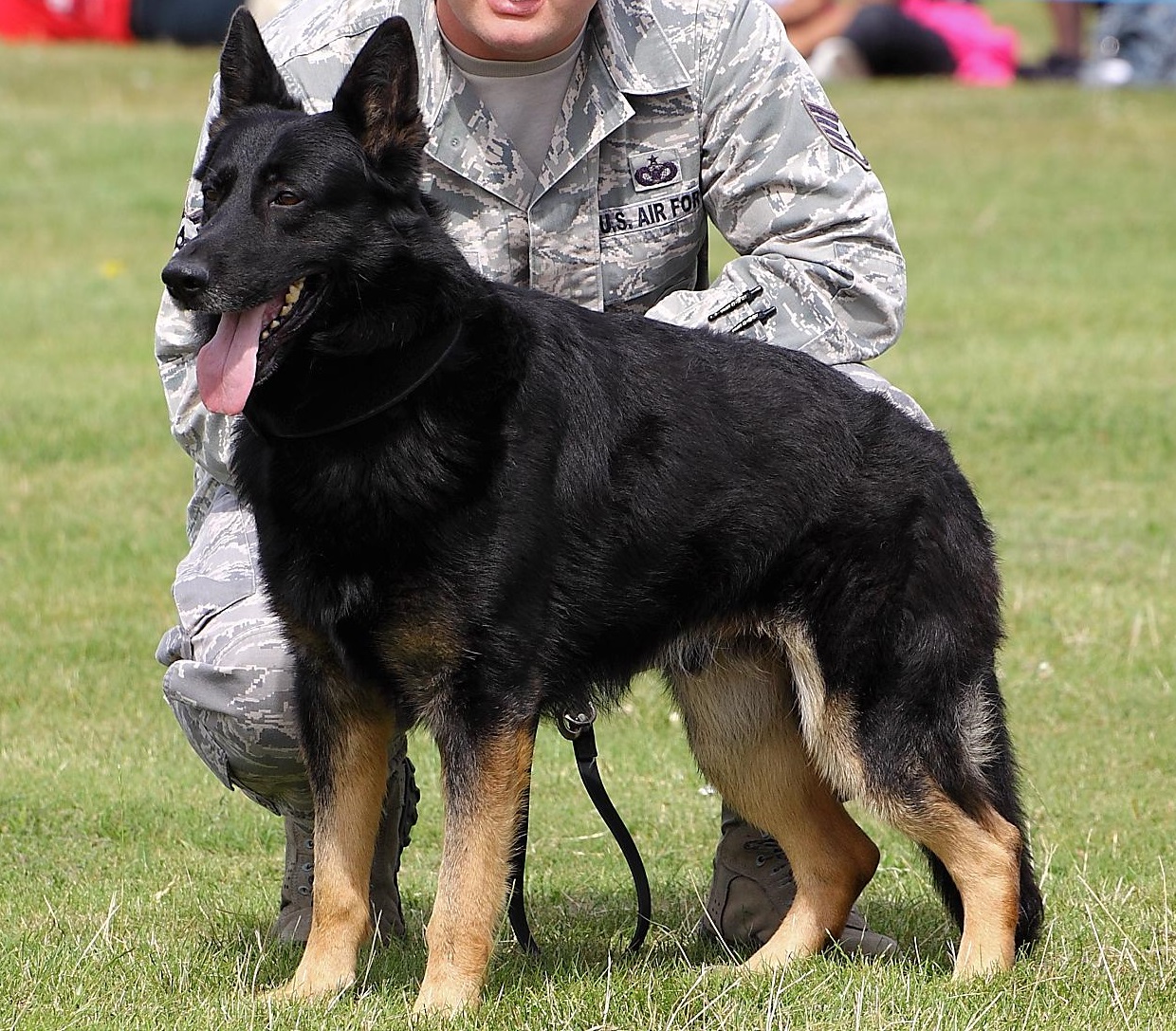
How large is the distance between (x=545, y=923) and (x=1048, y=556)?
11.8 ft

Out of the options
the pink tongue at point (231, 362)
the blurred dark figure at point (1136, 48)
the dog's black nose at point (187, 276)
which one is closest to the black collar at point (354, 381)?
the pink tongue at point (231, 362)

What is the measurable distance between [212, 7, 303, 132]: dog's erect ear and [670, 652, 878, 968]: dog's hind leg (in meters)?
1.48

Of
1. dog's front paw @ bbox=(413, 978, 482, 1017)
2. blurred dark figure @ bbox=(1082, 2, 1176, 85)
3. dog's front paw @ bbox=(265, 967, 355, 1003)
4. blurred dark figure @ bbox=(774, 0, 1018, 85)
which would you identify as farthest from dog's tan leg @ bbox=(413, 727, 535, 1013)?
blurred dark figure @ bbox=(1082, 2, 1176, 85)

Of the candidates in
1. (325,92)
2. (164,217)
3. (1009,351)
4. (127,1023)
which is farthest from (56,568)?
(164,217)

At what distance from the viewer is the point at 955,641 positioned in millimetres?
3451

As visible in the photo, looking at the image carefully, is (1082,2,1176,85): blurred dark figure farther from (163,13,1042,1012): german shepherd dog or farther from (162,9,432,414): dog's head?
(162,9,432,414): dog's head

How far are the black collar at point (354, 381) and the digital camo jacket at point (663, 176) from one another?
66cm

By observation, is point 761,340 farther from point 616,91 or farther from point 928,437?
point 616,91

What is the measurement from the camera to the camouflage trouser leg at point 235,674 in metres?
3.56

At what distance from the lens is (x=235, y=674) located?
3.58 metres

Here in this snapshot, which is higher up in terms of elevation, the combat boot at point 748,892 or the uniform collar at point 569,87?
the uniform collar at point 569,87

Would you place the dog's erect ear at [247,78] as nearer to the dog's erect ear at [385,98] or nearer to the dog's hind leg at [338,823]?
the dog's erect ear at [385,98]

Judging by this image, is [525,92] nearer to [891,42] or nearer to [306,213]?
[306,213]

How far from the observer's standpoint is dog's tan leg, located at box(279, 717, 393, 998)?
335 cm
